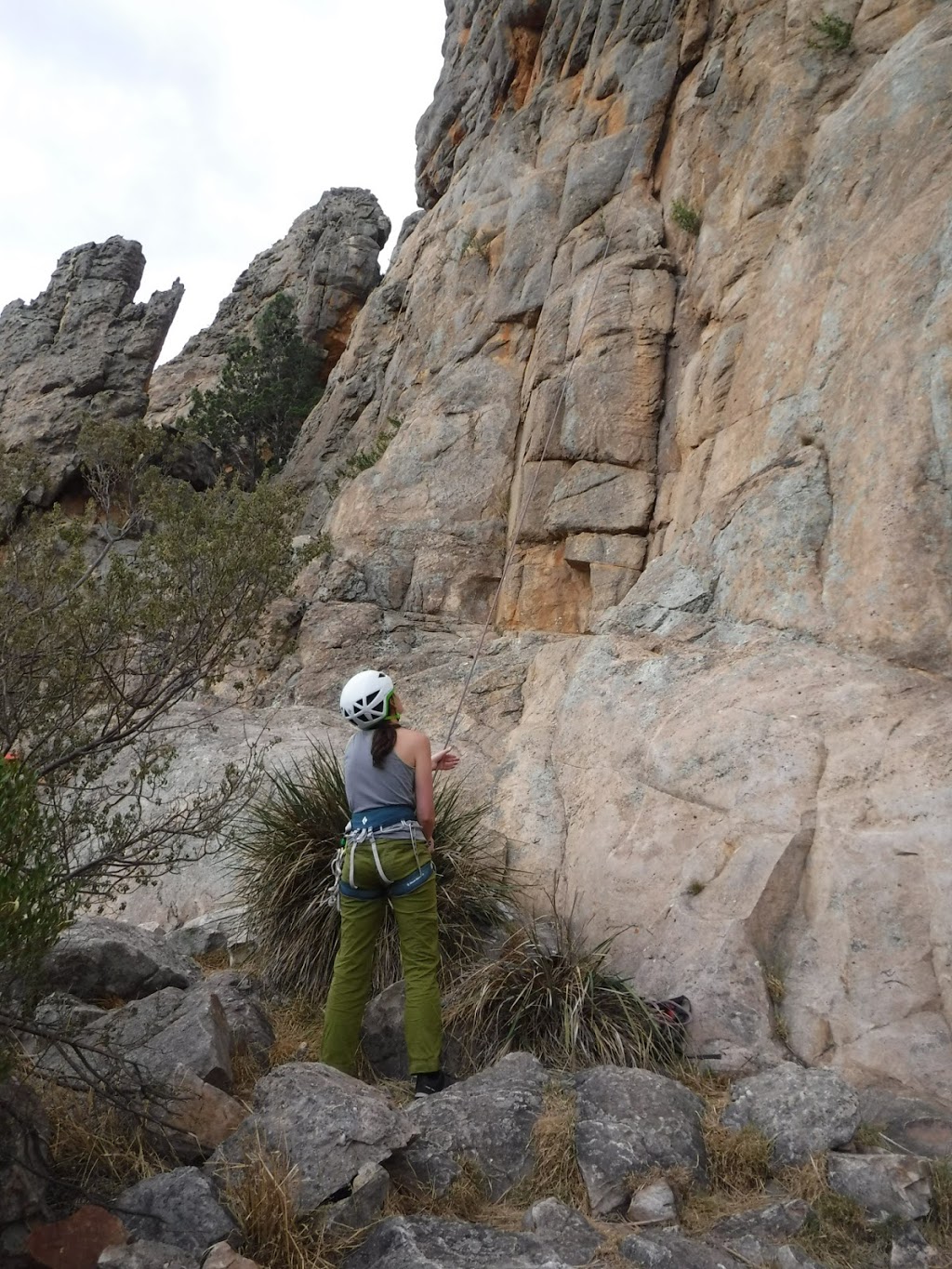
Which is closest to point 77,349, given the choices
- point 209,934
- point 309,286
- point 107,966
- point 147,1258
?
point 309,286

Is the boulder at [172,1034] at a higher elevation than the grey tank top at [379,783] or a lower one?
lower

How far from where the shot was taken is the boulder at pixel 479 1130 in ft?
14.8

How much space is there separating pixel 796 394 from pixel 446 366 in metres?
8.40

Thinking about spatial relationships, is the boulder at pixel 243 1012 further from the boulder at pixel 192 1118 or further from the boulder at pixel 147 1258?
the boulder at pixel 147 1258

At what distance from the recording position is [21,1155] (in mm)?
3939

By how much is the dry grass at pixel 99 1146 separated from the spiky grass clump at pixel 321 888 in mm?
2384

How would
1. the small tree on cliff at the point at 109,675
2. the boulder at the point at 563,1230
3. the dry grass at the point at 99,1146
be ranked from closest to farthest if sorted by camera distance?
the boulder at the point at 563,1230 < the dry grass at the point at 99,1146 < the small tree on cliff at the point at 109,675

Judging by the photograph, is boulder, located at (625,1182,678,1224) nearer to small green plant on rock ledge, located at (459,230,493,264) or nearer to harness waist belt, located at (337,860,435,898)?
harness waist belt, located at (337,860,435,898)


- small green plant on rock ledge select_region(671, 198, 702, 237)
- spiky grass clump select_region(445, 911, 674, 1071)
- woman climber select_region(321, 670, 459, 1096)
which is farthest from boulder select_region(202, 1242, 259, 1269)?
small green plant on rock ledge select_region(671, 198, 702, 237)

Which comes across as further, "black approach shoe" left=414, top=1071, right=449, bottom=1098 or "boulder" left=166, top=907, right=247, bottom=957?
"boulder" left=166, top=907, right=247, bottom=957

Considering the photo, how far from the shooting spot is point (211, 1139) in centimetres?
460

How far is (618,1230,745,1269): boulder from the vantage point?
388cm

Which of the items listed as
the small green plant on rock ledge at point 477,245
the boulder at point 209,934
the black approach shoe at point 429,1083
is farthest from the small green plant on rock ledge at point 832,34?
the black approach shoe at point 429,1083

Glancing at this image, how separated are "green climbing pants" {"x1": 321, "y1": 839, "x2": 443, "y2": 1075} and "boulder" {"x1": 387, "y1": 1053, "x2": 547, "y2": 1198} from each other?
53 centimetres
